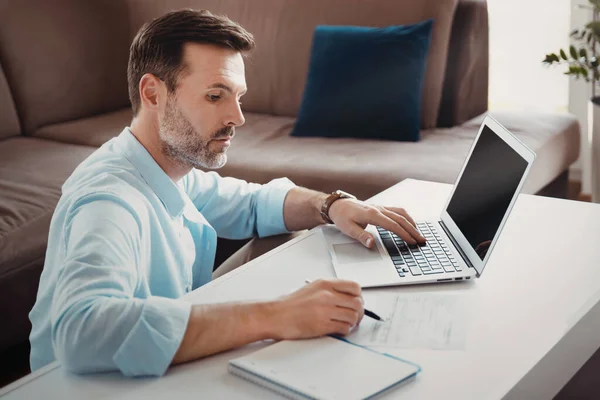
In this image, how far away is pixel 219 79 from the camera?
4.79ft

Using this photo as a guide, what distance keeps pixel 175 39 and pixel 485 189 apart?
0.64m

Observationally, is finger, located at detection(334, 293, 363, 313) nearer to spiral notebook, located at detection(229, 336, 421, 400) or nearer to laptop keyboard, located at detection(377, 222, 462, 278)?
spiral notebook, located at detection(229, 336, 421, 400)

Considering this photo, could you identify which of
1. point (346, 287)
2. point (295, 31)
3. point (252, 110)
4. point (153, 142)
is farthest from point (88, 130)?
point (346, 287)

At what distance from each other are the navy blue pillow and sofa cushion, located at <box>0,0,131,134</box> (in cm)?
113

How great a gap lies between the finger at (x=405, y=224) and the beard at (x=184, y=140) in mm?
343

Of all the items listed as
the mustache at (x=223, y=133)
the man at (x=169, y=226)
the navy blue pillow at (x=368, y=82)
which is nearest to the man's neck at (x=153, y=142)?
the man at (x=169, y=226)

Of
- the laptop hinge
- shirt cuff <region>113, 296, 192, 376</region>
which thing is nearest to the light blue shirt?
shirt cuff <region>113, 296, 192, 376</region>

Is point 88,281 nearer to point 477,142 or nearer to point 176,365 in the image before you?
point 176,365

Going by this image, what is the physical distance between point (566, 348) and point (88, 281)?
682mm

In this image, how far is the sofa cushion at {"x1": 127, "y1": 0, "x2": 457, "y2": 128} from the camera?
9.61ft

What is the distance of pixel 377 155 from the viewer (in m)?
2.63

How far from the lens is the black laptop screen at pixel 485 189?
1.35m

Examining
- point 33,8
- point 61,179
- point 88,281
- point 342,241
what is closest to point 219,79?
point 342,241

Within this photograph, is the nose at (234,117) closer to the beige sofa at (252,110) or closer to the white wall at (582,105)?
the beige sofa at (252,110)
